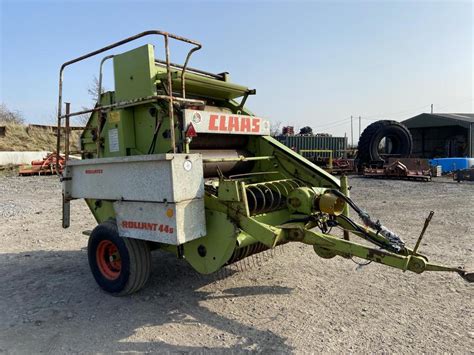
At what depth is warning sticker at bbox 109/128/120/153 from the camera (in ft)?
13.9

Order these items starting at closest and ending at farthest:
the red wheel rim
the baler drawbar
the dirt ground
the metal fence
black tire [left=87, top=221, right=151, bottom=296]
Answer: the dirt ground
the baler drawbar
black tire [left=87, top=221, right=151, bottom=296]
the red wheel rim
the metal fence

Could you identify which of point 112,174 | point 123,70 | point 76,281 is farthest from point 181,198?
point 76,281

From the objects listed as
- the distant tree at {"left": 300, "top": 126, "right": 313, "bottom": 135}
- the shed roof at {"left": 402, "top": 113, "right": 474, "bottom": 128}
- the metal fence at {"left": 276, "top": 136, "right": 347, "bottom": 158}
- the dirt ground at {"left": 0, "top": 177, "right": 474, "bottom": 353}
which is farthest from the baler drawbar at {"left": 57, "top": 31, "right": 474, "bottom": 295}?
the shed roof at {"left": 402, "top": 113, "right": 474, "bottom": 128}

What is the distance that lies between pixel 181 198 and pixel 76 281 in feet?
6.72

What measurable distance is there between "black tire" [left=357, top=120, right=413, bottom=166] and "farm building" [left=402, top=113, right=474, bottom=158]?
340 inches

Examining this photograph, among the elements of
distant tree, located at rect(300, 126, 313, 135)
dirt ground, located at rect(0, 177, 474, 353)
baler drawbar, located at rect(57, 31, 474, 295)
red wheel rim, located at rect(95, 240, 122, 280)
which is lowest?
dirt ground, located at rect(0, 177, 474, 353)

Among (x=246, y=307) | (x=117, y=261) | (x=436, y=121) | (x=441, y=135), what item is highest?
(x=436, y=121)

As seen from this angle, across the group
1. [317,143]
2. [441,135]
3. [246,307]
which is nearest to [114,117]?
[246,307]

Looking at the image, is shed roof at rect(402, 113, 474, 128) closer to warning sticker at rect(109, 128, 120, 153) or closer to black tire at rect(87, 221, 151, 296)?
warning sticker at rect(109, 128, 120, 153)

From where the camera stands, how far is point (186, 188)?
339cm

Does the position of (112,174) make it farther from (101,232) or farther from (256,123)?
(256,123)

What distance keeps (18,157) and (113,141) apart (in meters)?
20.9

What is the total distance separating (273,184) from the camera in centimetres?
441

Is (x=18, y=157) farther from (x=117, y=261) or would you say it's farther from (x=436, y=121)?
(x=436, y=121)
